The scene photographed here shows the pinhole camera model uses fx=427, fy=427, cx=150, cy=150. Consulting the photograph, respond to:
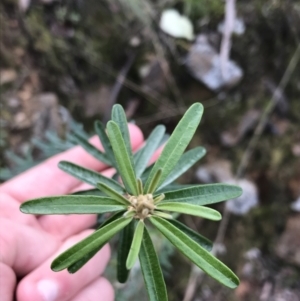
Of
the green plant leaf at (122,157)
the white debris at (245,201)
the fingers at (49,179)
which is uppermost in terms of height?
the green plant leaf at (122,157)

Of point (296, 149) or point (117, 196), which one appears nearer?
point (117, 196)

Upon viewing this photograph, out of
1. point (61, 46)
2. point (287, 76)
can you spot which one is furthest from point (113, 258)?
point (287, 76)

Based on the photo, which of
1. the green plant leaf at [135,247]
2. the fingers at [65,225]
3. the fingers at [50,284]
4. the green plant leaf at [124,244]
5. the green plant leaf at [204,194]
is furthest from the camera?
the fingers at [65,225]

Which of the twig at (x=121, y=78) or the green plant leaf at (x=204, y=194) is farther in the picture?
the twig at (x=121, y=78)

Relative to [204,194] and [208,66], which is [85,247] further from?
[208,66]

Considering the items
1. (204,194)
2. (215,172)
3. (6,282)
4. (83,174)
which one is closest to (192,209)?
(204,194)

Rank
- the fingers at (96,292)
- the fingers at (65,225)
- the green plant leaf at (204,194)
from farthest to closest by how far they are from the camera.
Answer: the fingers at (65,225), the fingers at (96,292), the green plant leaf at (204,194)

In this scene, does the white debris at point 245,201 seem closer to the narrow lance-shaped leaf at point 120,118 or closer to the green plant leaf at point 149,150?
the green plant leaf at point 149,150

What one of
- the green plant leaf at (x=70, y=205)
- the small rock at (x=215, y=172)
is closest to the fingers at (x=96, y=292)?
the green plant leaf at (x=70, y=205)
